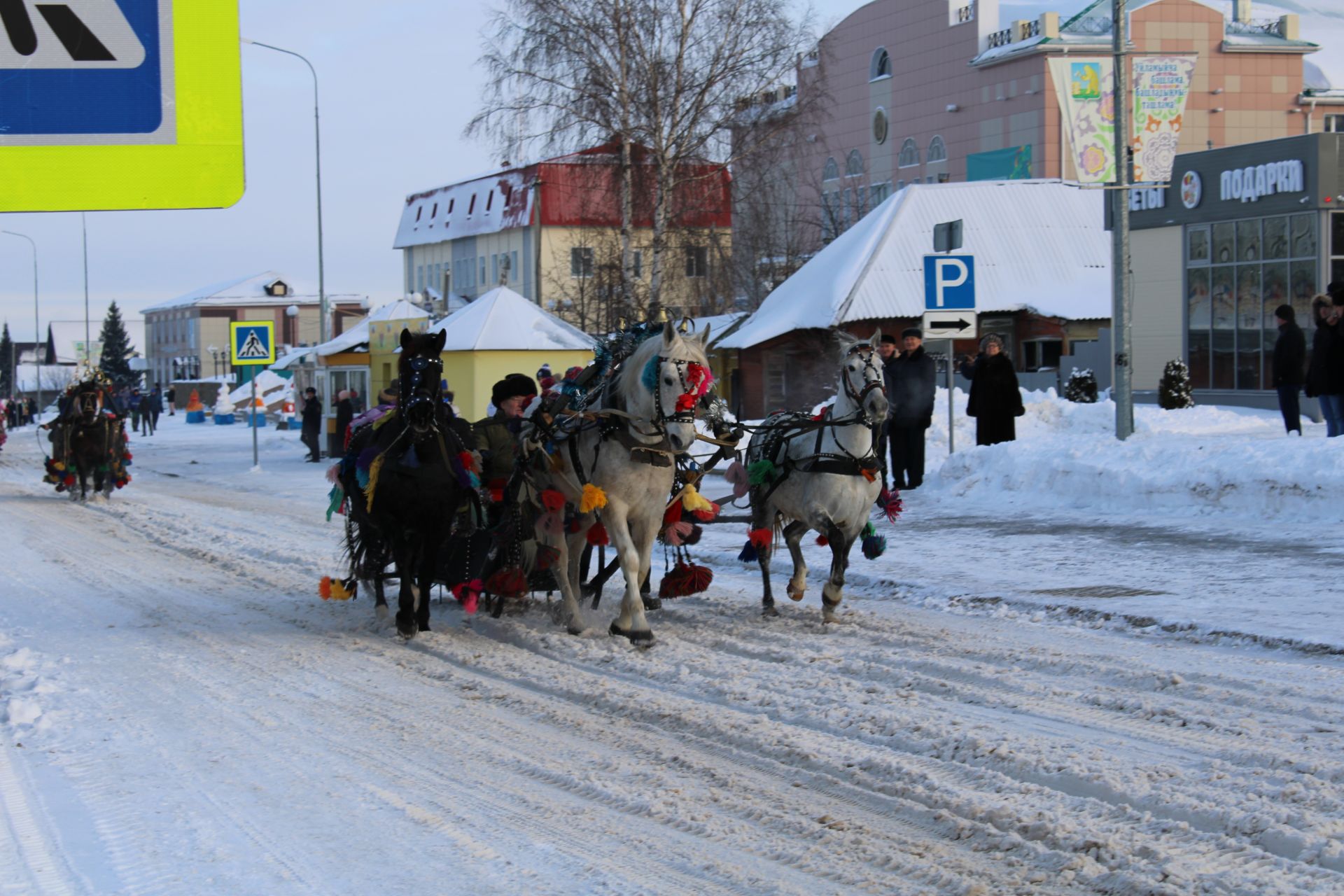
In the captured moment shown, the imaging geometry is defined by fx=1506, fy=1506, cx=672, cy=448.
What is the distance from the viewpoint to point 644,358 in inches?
383

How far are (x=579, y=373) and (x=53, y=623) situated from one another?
14.0 ft

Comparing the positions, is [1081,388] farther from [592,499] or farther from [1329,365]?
[592,499]

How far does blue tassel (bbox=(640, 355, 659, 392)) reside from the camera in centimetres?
940

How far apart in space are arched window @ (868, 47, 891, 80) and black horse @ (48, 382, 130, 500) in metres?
53.5

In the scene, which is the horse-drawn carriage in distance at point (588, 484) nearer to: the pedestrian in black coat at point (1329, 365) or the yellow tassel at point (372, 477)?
the yellow tassel at point (372, 477)

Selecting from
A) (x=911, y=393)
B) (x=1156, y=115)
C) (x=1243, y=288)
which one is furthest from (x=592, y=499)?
(x=1243, y=288)

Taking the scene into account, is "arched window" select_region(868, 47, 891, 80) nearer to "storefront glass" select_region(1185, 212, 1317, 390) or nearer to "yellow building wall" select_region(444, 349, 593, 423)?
"storefront glass" select_region(1185, 212, 1317, 390)

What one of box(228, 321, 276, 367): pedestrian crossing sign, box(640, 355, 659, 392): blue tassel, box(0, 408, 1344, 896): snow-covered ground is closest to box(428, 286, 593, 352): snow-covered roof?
box(228, 321, 276, 367): pedestrian crossing sign

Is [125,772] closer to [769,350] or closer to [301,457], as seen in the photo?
[301,457]

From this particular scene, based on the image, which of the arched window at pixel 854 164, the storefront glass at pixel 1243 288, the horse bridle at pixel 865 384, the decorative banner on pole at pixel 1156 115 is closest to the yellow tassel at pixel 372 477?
the horse bridle at pixel 865 384

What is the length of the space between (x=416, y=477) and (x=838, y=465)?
2.82 m

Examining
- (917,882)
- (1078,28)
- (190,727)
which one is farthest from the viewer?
(1078,28)

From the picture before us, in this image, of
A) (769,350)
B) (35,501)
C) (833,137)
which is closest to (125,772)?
(35,501)

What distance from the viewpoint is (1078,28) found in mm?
60188
